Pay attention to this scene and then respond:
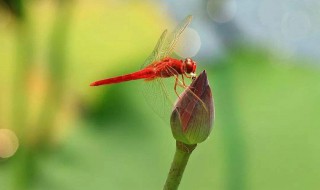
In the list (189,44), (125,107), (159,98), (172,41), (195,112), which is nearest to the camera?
(195,112)

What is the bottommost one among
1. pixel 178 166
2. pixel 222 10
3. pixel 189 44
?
pixel 178 166

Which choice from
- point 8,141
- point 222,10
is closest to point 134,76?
point 8,141

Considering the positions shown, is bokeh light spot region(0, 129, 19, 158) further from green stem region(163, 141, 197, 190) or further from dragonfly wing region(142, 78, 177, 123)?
green stem region(163, 141, 197, 190)

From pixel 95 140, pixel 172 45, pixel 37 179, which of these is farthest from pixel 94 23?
pixel 172 45

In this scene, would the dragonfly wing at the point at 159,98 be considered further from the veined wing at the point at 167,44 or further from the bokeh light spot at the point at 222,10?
the bokeh light spot at the point at 222,10

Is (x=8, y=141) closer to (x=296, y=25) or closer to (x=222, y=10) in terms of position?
(x=222, y=10)

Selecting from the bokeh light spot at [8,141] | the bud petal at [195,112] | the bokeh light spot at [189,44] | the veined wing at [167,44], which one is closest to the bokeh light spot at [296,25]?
the bokeh light spot at [189,44]

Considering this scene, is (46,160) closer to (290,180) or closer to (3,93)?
(3,93)

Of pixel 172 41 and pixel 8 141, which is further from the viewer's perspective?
pixel 8 141

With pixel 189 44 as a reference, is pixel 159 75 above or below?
below

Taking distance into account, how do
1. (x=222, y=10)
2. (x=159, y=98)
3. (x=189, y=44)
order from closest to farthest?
(x=159, y=98) < (x=189, y=44) < (x=222, y=10)
